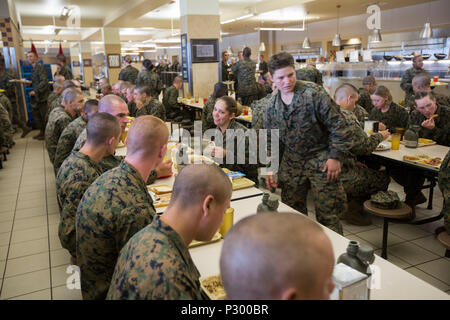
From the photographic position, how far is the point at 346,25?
14.7m

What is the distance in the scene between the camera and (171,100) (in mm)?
8141

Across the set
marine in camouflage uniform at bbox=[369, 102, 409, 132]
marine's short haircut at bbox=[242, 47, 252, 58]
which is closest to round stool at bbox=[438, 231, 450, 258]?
marine in camouflage uniform at bbox=[369, 102, 409, 132]

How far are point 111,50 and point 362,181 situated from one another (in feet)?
47.4

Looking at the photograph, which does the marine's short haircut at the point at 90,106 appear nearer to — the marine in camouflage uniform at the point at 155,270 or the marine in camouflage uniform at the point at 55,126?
the marine in camouflage uniform at the point at 55,126

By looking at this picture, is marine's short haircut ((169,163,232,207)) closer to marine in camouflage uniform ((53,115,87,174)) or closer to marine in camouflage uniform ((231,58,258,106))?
marine in camouflage uniform ((53,115,87,174))

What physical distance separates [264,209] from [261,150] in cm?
191

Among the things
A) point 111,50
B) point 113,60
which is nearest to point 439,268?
point 113,60

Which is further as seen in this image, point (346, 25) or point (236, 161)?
point (346, 25)

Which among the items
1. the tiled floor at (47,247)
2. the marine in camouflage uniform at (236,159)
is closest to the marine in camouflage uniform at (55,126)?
the tiled floor at (47,247)

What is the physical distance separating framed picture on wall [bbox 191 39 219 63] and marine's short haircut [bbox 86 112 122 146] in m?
6.37

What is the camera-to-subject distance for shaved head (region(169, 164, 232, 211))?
4.53ft

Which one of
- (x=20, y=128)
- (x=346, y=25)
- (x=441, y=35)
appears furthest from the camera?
(x=346, y=25)

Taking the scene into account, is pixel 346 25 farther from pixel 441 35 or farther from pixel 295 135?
pixel 295 135

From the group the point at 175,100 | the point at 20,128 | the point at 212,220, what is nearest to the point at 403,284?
the point at 212,220
